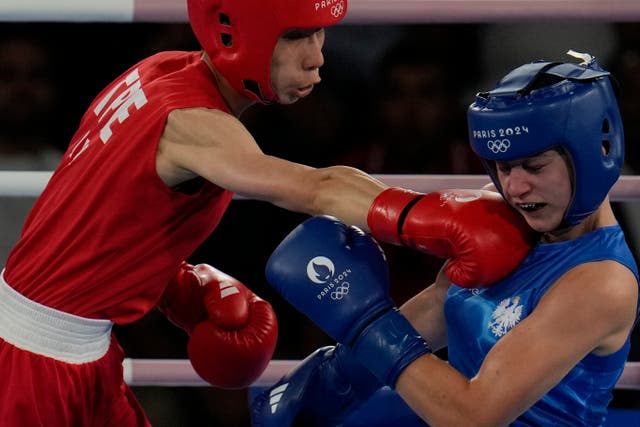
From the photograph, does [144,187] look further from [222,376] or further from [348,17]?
[348,17]

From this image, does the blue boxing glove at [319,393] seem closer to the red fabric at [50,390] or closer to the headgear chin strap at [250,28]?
the red fabric at [50,390]

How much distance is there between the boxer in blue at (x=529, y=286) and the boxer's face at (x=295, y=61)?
0.30 m

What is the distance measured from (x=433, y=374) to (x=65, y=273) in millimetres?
791

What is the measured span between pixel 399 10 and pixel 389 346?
1049mm

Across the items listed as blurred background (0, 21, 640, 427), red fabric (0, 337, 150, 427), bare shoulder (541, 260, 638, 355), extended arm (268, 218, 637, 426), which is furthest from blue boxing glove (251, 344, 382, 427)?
blurred background (0, 21, 640, 427)

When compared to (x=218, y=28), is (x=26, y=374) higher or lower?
lower

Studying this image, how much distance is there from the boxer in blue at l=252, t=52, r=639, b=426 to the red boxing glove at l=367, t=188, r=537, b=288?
1cm

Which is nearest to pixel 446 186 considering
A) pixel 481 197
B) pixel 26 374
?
pixel 481 197

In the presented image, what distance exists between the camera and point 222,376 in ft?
7.80

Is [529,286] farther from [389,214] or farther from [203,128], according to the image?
[203,128]

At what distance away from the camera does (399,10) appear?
8.64 ft

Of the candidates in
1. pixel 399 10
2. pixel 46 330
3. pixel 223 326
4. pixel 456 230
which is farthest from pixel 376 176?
pixel 46 330

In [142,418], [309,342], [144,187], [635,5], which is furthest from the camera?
[309,342]

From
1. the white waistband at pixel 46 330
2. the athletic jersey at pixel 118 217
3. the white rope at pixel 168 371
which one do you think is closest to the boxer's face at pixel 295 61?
the athletic jersey at pixel 118 217
